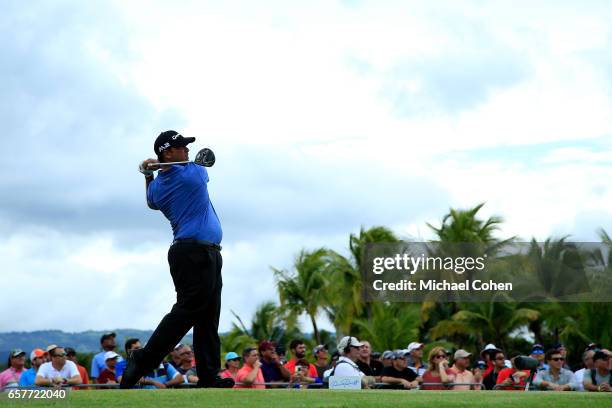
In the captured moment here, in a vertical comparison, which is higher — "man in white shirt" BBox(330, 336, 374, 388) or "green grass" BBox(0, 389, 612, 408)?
"man in white shirt" BBox(330, 336, 374, 388)

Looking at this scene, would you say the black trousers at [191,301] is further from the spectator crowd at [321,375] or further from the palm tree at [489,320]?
the palm tree at [489,320]

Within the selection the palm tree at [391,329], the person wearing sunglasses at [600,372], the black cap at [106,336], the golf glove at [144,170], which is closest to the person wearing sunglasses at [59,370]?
the black cap at [106,336]

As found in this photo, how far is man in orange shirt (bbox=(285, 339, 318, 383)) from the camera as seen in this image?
52.7 ft

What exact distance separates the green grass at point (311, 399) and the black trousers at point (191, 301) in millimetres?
484

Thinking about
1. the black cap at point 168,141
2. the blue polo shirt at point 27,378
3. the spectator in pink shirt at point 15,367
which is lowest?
the blue polo shirt at point 27,378

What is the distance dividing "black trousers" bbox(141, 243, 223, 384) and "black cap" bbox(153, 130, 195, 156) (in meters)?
0.95

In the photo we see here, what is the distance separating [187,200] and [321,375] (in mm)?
8962

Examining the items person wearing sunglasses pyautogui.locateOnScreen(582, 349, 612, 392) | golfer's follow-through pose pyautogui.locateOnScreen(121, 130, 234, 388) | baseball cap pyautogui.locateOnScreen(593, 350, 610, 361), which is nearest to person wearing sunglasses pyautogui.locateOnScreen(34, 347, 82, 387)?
golfer's follow-through pose pyautogui.locateOnScreen(121, 130, 234, 388)

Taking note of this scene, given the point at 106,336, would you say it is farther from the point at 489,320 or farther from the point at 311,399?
the point at 489,320

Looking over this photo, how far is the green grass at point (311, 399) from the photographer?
8.78 metres

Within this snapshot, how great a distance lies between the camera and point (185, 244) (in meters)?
9.29

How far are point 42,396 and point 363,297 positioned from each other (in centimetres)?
4906

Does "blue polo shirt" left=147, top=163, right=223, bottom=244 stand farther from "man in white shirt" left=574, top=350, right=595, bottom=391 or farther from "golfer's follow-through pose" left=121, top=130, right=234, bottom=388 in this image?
"man in white shirt" left=574, top=350, right=595, bottom=391

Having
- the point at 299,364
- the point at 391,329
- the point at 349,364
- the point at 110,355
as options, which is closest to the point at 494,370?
the point at 299,364
